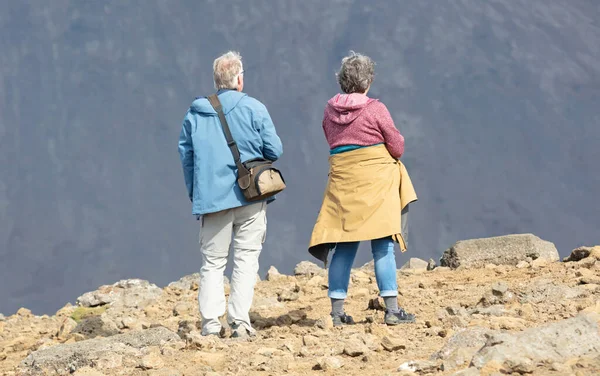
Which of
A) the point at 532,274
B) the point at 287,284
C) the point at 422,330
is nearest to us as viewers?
the point at 422,330

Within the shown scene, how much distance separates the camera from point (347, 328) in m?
7.11

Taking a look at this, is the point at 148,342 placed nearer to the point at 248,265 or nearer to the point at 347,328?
the point at 248,265

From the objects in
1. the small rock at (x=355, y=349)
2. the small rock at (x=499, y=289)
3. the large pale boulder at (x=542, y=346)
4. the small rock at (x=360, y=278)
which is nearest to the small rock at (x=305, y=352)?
the small rock at (x=355, y=349)

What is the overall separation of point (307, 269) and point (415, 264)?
1541 mm

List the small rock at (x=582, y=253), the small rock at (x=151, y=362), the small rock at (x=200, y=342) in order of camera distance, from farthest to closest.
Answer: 1. the small rock at (x=582, y=253)
2. the small rock at (x=200, y=342)
3. the small rock at (x=151, y=362)

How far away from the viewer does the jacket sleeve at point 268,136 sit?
7113mm

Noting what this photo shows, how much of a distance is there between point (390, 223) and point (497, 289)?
1.64 meters

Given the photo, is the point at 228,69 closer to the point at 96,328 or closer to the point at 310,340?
the point at 310,340

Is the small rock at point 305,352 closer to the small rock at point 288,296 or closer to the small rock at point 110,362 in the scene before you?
the small rock at point 110,362

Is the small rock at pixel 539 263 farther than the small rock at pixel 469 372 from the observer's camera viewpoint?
Yes

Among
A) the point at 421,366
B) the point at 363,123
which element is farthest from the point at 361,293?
the point at 421,366

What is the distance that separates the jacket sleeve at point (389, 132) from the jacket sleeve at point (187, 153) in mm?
1510

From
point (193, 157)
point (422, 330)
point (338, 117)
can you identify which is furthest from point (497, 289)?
point (193, 157)

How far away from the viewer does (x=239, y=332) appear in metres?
7.14
